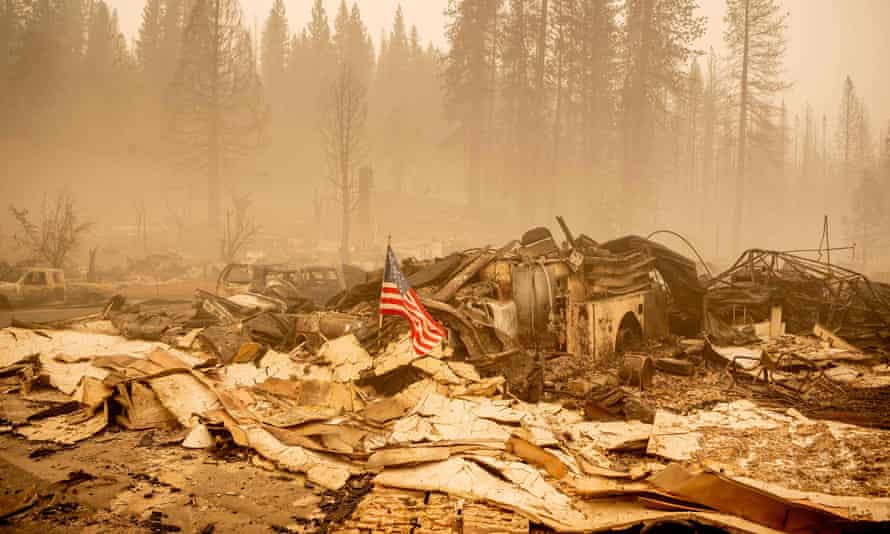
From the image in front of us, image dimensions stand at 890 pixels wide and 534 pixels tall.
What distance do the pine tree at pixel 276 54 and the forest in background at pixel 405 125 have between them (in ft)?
1.46

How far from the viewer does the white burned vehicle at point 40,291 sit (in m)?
15.1

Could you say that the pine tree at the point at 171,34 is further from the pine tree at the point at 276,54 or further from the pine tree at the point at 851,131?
the pine tree at the point at 851,131

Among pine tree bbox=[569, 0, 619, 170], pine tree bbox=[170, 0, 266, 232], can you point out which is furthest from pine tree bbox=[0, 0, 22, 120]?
pine tree bbox=[569, 0, 619, 170]

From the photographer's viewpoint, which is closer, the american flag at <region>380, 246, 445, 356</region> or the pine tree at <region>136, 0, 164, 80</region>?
the american flag at <region>380, 246, 445, 356</region>

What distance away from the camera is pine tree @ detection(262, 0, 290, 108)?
185 ft

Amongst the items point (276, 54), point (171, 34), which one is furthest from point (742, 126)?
point (171, 34)

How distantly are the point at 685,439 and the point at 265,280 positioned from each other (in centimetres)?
1154

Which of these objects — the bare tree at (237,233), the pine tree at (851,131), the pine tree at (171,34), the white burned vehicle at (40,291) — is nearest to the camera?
the white burned vehicle at (40,291)

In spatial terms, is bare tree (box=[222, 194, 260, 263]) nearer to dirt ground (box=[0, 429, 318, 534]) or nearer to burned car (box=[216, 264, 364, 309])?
burned car (box=[216, 264, 364, 309])

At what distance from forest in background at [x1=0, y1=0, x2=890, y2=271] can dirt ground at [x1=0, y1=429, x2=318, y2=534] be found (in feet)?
69.7

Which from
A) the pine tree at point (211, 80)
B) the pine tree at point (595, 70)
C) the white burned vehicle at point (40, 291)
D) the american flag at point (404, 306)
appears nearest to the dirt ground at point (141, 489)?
the american flag at point (404, 306)

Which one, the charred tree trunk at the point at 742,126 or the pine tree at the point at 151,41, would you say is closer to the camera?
the charred tree trunk at the point at 742,126

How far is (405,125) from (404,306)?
1784 inches

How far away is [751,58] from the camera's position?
38.4m
